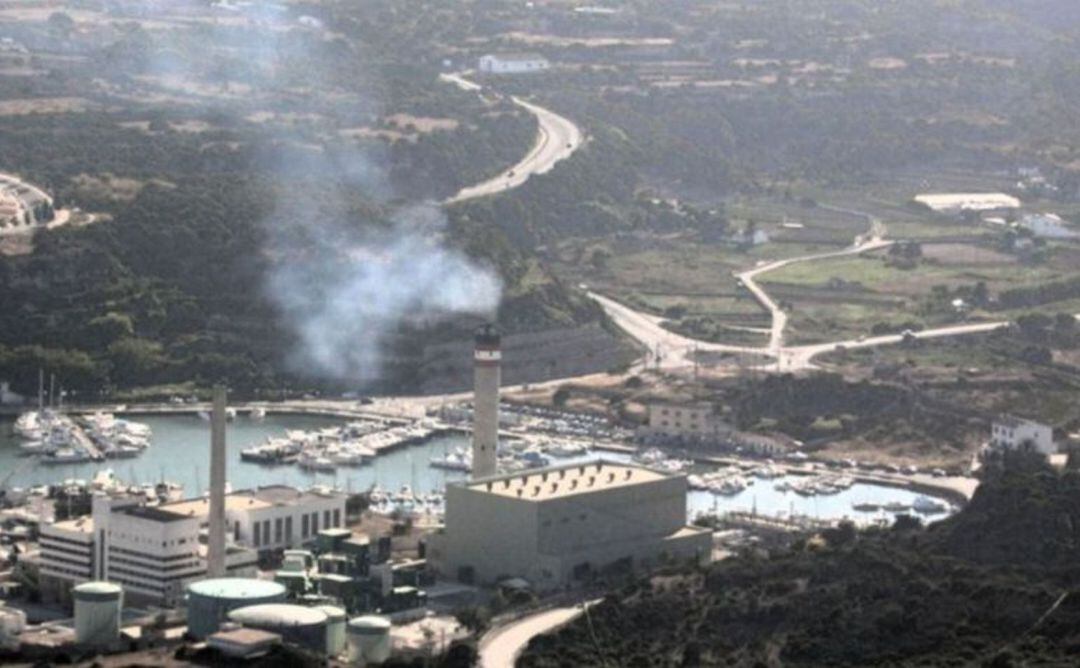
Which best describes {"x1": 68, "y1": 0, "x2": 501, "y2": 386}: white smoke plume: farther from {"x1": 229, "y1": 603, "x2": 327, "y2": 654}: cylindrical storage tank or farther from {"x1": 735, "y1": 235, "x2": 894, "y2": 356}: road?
{"x1": 229, "y1": 603, "x2": 327, "y2": 654}: cylindrical storage tank

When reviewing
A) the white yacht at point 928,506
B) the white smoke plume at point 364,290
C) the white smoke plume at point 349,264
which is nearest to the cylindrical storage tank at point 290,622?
the white yacht at point 928,506

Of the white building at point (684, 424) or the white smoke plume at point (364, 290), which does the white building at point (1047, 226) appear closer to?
the white smoke plume at point (364, 290)

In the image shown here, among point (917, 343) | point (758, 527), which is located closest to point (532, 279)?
point (917, 343)

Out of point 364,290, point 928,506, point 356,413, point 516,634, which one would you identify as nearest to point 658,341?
point 364,290

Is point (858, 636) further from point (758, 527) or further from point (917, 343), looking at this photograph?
point (917, 343)

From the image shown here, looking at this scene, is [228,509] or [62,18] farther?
[62,18]

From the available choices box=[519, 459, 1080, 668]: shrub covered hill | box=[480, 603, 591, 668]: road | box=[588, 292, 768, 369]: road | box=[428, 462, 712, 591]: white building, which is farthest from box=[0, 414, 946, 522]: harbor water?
box=[480, 603, 591, 668]: road
